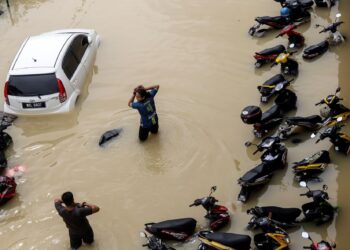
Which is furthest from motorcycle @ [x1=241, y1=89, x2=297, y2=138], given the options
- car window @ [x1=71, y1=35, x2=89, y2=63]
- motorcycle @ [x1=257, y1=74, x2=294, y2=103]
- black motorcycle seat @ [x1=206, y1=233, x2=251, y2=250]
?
car window @ [x1=71, y1=35, x2=89, y2=63]

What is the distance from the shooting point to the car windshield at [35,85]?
40.3 ft

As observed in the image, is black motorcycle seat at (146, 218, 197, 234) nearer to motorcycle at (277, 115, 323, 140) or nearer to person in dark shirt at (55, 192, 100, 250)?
person in dark shirt at (55, 192, 100, 250)

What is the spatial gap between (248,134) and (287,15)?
5.08 m

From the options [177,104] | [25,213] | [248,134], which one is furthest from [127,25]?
[25,213]

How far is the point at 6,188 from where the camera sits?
33.3 ft

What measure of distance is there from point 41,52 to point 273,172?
22.2ft

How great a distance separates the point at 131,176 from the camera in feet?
35.1

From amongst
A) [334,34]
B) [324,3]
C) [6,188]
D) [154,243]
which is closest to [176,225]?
[154,243]

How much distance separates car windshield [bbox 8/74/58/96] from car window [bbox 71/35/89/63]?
154cm

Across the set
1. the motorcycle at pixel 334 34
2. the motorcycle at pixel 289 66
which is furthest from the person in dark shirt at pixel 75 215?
the motorcycle at pixel 334 34

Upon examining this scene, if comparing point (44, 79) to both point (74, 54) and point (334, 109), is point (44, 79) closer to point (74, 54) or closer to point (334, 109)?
point (74, 54)

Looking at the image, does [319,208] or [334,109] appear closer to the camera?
[319,208]

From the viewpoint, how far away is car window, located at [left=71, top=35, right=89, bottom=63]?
536 inches

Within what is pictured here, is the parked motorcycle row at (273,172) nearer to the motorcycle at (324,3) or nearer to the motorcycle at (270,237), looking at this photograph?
the motorcycle at (270,237)
